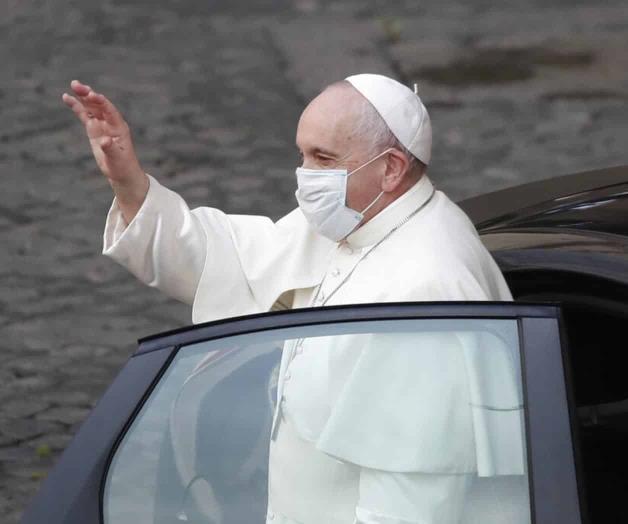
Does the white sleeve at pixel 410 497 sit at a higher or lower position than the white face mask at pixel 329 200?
lower

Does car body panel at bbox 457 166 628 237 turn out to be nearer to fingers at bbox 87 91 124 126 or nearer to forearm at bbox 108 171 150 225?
forearm at bbox 108 171 150 225

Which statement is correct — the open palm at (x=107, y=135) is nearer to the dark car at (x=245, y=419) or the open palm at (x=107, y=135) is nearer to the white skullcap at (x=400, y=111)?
the white skullcap at (x=400, y=111)

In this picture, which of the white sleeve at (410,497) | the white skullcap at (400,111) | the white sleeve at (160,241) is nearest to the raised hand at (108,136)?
the white sleeve at (160,241)

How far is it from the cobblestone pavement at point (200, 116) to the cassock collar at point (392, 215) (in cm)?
220

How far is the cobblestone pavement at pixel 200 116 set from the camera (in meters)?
6.11

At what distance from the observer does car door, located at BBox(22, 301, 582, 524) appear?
2.51 meters

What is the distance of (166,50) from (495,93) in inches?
99.0

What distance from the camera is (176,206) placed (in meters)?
3.48

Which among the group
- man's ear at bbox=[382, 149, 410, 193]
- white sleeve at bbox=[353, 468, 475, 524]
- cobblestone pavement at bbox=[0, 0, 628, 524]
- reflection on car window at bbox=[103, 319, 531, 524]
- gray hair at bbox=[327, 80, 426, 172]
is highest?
cobblestone pavement at bbox=[0, 0, 628, 524]

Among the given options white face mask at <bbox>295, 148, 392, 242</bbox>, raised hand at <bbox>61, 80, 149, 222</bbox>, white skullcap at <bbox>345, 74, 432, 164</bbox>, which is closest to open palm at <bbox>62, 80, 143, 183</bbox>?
raised hand at <bbox>61, 80, 149, 222</bbox>

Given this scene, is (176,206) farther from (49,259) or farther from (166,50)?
(166,50)

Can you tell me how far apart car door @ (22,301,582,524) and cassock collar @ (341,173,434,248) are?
556 mm

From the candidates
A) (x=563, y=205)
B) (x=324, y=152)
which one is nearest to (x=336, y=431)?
(x=324, y=152)

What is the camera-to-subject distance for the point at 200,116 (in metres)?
8.99
